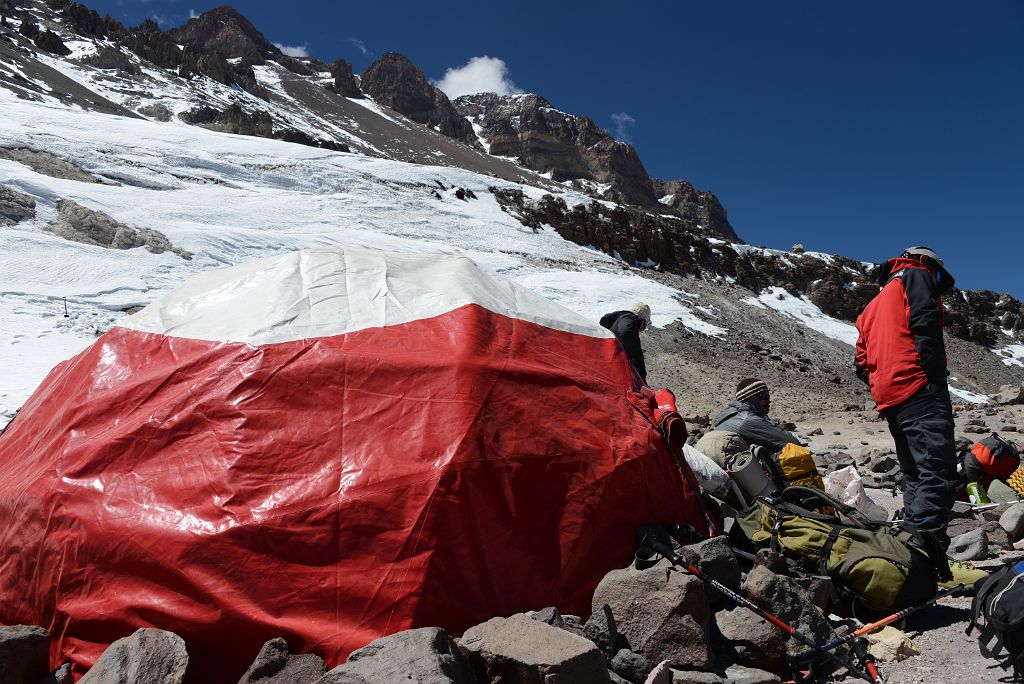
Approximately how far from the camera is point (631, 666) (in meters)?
2.70

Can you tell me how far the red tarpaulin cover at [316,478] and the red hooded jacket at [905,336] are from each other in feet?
5.15

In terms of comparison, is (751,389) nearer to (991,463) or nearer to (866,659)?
(991,463)

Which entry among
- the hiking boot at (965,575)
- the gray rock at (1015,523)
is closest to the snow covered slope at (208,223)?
the hiking boot at (965,575)

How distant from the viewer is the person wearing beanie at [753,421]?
5.03m

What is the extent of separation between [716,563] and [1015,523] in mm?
2818

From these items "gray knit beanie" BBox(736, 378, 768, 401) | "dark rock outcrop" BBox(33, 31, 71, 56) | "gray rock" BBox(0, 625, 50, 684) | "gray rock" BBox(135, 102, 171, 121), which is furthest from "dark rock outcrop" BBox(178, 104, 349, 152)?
"gray rock" BBox(0, 625, 50, 684)

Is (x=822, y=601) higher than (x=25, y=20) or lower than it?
lower

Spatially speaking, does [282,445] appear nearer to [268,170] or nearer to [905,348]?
[905,348]

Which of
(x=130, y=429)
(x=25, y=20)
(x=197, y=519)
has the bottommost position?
(x=197, y=519)

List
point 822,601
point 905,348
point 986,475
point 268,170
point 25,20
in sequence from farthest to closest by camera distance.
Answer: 1. point 25,20
2. point 268,170
3. point 986,475
4. point 905,348
5. point 822,601

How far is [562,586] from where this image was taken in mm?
3174

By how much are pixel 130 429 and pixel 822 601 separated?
3875 millimetres

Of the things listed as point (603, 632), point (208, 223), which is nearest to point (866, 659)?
point (603, 632)

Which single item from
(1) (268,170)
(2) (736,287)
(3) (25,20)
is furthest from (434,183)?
(3) (25,20)
